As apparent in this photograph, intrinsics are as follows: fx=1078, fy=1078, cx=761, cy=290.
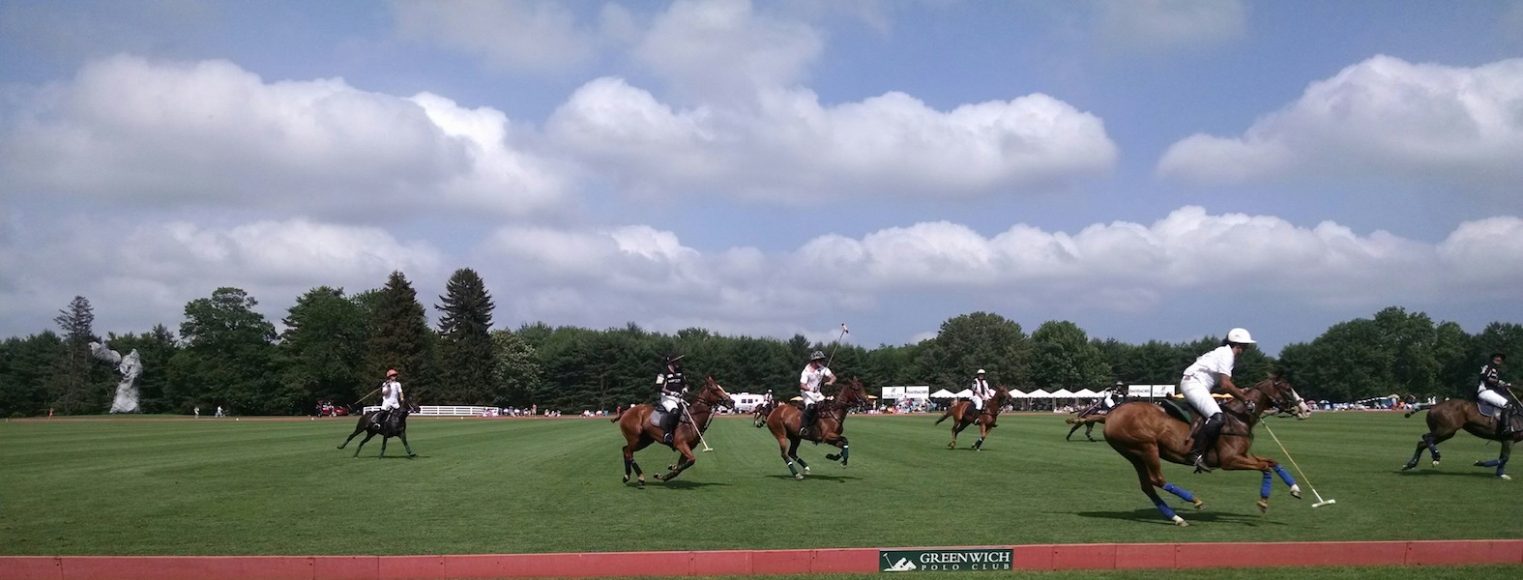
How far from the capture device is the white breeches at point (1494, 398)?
66.2ft

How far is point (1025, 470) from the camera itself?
22.5 meters

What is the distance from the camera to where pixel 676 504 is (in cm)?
1623

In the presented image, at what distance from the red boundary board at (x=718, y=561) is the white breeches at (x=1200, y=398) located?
2.98 meters

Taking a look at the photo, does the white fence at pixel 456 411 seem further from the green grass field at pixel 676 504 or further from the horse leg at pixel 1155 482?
the horse leg at pixel 1155 482

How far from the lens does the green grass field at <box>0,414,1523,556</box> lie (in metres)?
12.4

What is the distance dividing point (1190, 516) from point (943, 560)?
5107 mm

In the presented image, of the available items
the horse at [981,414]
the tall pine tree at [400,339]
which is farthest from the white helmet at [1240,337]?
the tall pine tree at [400,339]

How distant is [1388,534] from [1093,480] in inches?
305

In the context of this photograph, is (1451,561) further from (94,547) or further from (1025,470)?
(94,547)

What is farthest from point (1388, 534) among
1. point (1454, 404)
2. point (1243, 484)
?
point (1454, 404)

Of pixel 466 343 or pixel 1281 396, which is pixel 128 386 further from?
pixel 1281 396

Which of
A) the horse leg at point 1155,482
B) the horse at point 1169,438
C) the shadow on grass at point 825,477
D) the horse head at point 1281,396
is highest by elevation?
the horse head at point 1281,396

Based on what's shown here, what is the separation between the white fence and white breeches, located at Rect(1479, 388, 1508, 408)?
8132 centimetres

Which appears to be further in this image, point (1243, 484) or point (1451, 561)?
point (1243, 484)
